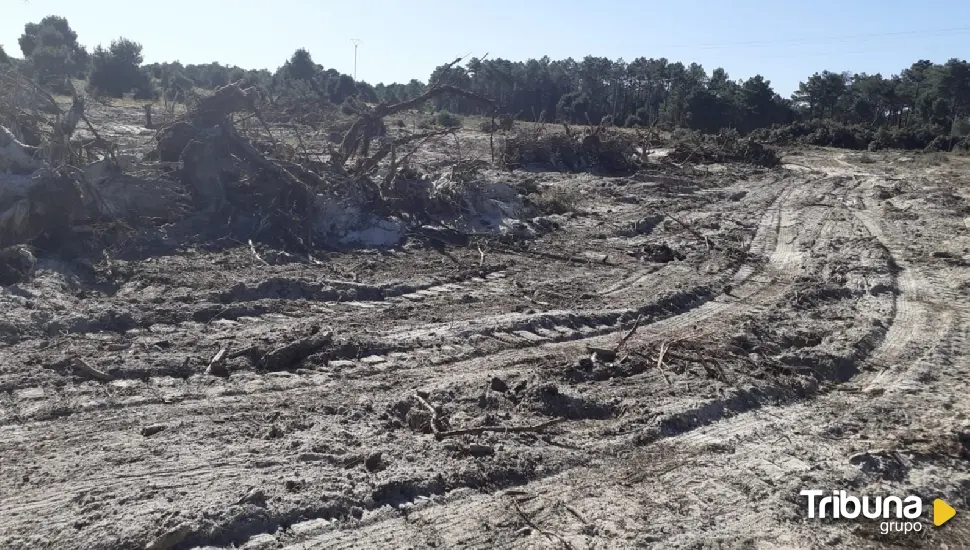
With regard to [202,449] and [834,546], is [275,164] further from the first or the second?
[834,546]

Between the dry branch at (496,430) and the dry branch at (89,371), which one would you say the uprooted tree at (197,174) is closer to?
the dry branch at (89,371)

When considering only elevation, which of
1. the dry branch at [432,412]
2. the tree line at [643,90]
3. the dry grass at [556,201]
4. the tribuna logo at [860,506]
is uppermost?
the tree line at [643,90]

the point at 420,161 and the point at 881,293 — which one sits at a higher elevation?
the point at 420,161

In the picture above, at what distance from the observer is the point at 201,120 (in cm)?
1374

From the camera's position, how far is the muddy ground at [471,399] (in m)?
4.68

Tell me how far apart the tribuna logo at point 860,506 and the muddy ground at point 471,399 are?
0.09m

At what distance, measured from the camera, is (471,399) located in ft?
21.1

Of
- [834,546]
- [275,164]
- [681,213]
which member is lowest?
[834,546]

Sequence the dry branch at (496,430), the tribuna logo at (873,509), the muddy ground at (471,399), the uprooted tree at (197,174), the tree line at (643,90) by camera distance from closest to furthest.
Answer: the muddy ground at (471,399) < the tribuna logo at (873,509) < the dry branch at (496,430) < the uprooted tree at (197,174) < the tree line at (643,90)

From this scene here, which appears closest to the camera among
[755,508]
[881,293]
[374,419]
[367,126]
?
[755,508]

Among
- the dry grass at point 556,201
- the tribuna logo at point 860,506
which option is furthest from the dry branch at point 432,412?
the dry grass at point 556,201

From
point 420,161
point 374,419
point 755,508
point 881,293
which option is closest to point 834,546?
point 755,508

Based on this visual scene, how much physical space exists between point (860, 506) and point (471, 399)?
3.24 meters

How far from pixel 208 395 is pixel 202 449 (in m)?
1.07
